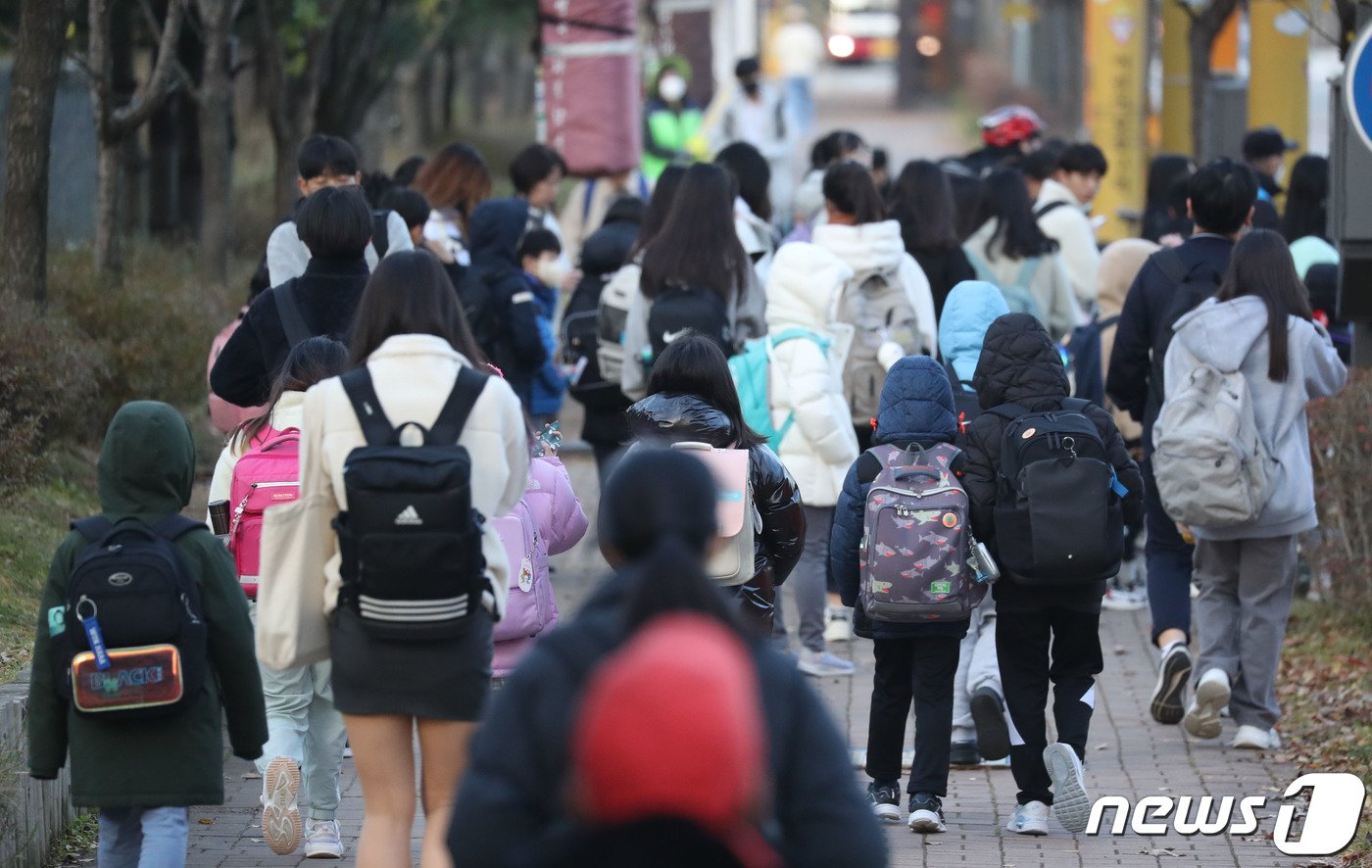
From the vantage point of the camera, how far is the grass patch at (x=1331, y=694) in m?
7.49

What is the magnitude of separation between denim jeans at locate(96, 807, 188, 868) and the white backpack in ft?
12.7

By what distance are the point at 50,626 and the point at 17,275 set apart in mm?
5455

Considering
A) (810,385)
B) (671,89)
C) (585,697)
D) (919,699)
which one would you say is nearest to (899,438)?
(919,699)

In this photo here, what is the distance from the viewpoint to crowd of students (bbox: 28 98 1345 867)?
3.04 metres

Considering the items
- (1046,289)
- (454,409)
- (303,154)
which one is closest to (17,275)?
(303,154)

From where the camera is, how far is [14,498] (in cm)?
848

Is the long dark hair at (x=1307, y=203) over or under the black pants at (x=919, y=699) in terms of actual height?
over

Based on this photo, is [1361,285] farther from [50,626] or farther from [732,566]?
[50,626]

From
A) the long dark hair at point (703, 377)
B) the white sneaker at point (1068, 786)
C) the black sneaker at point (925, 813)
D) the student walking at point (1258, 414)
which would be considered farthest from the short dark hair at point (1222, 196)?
the black sneaker at point (925, 813)

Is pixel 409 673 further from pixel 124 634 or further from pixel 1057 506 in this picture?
pixel 1057 506

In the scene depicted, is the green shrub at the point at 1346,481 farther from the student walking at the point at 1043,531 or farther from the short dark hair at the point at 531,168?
the short dark hair at the point at 531,168

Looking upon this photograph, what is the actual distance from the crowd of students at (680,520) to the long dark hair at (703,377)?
0.04 ft

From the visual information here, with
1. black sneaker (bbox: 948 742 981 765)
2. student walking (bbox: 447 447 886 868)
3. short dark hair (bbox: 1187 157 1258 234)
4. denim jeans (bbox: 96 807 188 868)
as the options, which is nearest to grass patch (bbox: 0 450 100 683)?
denim jeans (bbox: 96 807 188 868)

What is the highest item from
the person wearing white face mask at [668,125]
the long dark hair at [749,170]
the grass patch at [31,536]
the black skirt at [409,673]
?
the person wearing white face mask at [668,125]
